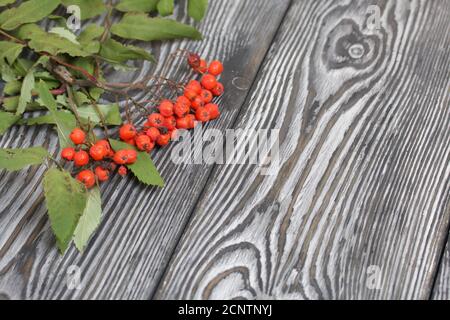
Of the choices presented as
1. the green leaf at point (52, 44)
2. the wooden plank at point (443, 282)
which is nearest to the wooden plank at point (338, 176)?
the wooden plank at point (443, 282)

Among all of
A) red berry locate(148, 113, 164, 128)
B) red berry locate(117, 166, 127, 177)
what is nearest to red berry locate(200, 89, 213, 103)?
red berry locate(148, 113, 164, 128)

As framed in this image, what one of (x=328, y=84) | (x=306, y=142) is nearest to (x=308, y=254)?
(x=306, y=142)

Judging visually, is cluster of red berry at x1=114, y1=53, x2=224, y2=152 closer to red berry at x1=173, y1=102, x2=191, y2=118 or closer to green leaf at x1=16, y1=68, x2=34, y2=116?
red berry at x1=173, y1=102, x2=191, y2=118

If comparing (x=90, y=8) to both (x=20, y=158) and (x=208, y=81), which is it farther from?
(x=20, y=158)

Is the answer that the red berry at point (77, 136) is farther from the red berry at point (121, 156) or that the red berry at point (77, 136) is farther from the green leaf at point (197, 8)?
the green leaf at point (197, 8)
